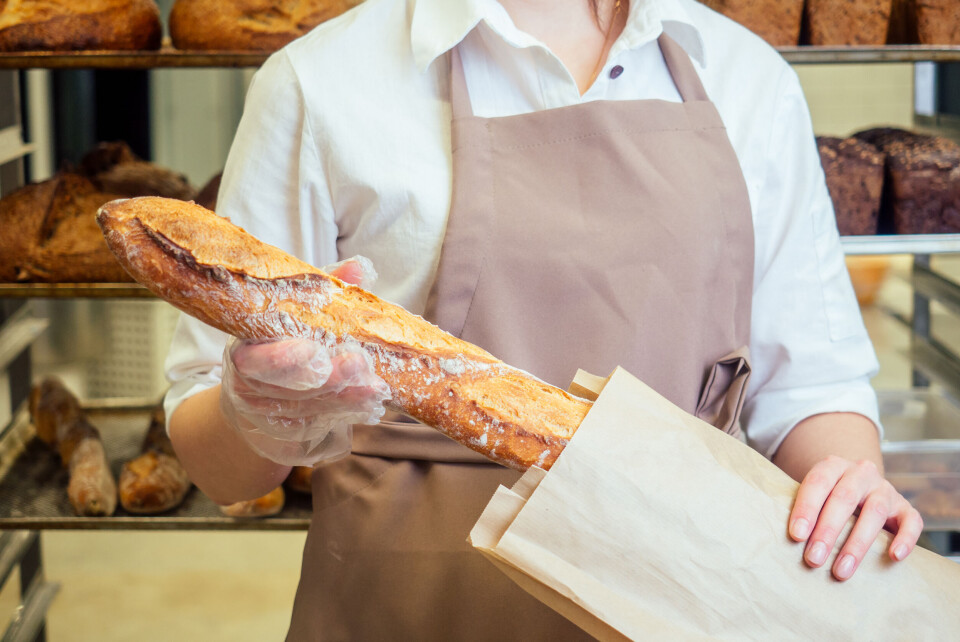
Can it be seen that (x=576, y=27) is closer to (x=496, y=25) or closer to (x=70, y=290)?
(x=496, y=25)

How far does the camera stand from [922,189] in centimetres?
176

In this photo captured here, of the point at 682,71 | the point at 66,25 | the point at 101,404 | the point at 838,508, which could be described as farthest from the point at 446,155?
the point at 101,404

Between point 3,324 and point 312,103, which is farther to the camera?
point 3,324

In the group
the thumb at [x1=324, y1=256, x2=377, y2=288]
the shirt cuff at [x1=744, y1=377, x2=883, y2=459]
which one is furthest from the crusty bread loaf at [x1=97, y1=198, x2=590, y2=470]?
the shirt cuff at [x1=744, y1=377, x2=883, y2=459]

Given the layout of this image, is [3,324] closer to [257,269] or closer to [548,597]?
[257,269]

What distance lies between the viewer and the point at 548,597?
692 mm

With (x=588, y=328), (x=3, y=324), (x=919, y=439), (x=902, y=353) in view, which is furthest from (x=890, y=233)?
(x=3, y=324)

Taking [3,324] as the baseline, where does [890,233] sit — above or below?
above

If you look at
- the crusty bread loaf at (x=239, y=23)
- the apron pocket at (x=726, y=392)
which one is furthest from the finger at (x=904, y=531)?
the crusty bread loaf at (x=239, y=23)

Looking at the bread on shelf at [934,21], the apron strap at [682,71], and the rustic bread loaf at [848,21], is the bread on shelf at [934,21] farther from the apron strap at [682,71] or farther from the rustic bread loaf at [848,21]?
the apron strap at [682,71]

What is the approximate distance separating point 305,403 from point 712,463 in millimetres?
337

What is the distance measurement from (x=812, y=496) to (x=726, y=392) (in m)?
0.27

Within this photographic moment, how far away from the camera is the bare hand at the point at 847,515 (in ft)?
2.31

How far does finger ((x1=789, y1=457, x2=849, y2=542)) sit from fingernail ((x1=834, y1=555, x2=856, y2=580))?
0.03 meters
